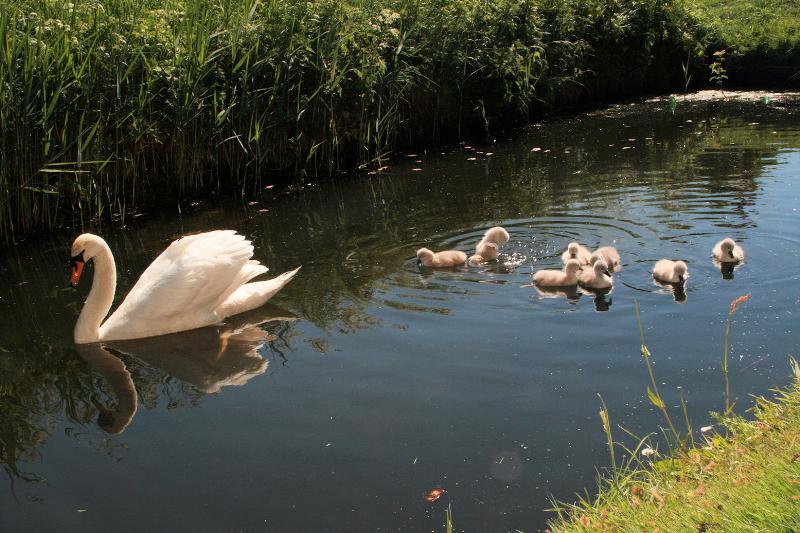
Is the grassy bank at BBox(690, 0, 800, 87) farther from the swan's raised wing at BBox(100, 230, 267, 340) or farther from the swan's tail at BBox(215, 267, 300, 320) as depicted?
the swan's raised wing at BBox(100, 230, 267, 340)

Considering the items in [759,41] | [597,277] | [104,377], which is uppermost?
[759,41]

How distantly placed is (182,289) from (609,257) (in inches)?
142

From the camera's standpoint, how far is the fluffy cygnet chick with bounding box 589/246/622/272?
319 inches

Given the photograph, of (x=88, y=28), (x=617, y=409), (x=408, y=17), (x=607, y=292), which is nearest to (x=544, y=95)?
(x=408, y=17)

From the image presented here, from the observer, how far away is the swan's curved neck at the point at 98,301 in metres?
7.70

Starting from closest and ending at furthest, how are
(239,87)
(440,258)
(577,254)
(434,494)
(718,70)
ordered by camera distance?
(434,494) < (577,254) < (440,258) < (239,87) < (718,70)

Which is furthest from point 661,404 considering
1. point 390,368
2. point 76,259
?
point 76,259

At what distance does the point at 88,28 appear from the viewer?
1104 centimetres

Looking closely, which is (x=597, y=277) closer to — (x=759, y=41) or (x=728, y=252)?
(x=728, y=252)

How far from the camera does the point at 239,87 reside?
12578mm

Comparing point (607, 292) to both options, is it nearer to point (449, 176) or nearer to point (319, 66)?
point (449, 176)

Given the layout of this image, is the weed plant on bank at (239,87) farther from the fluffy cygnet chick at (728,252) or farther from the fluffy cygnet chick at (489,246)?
the fluffy cygnet chick at (728,252)

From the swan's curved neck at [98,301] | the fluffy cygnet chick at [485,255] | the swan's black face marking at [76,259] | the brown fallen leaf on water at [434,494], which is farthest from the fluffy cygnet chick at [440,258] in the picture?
the brown fallen leaf on water at [434,494]

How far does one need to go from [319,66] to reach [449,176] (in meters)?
2.37
